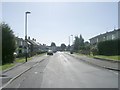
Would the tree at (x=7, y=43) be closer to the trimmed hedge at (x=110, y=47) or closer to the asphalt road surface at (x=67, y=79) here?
the asphalt road surface at (x=67, y=79)

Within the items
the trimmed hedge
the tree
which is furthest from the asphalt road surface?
the trimmed hedge

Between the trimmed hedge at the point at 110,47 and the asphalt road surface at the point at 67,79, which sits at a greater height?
the trimmed hedge at the point at 110,47

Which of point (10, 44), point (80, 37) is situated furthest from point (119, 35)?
point (80, 37)

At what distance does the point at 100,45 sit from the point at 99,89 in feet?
165

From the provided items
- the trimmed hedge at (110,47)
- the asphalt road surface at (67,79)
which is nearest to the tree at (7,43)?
the asphalt road surface at (67,79)

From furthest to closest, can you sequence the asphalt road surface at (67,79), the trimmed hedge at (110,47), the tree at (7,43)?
the trimmed hedge at (110,47), the tree at (7,43), the asphalt road surface at (67,79)

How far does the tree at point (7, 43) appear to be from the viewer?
36.3 meters

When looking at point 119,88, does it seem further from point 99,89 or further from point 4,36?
point 4,36

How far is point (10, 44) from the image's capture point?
36.9 m

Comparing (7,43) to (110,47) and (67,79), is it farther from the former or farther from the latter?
(110,47)

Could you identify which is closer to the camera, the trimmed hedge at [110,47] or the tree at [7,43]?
the tree at [7,43]

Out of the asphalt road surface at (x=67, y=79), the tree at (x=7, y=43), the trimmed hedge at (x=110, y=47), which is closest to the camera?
the asphalt road surface at (x=67, y=79)

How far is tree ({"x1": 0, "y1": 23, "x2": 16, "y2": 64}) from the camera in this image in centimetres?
3634

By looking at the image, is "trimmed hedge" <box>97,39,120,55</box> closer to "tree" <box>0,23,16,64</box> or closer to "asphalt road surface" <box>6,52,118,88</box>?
"tree" <box>0,23,16,64</box>
